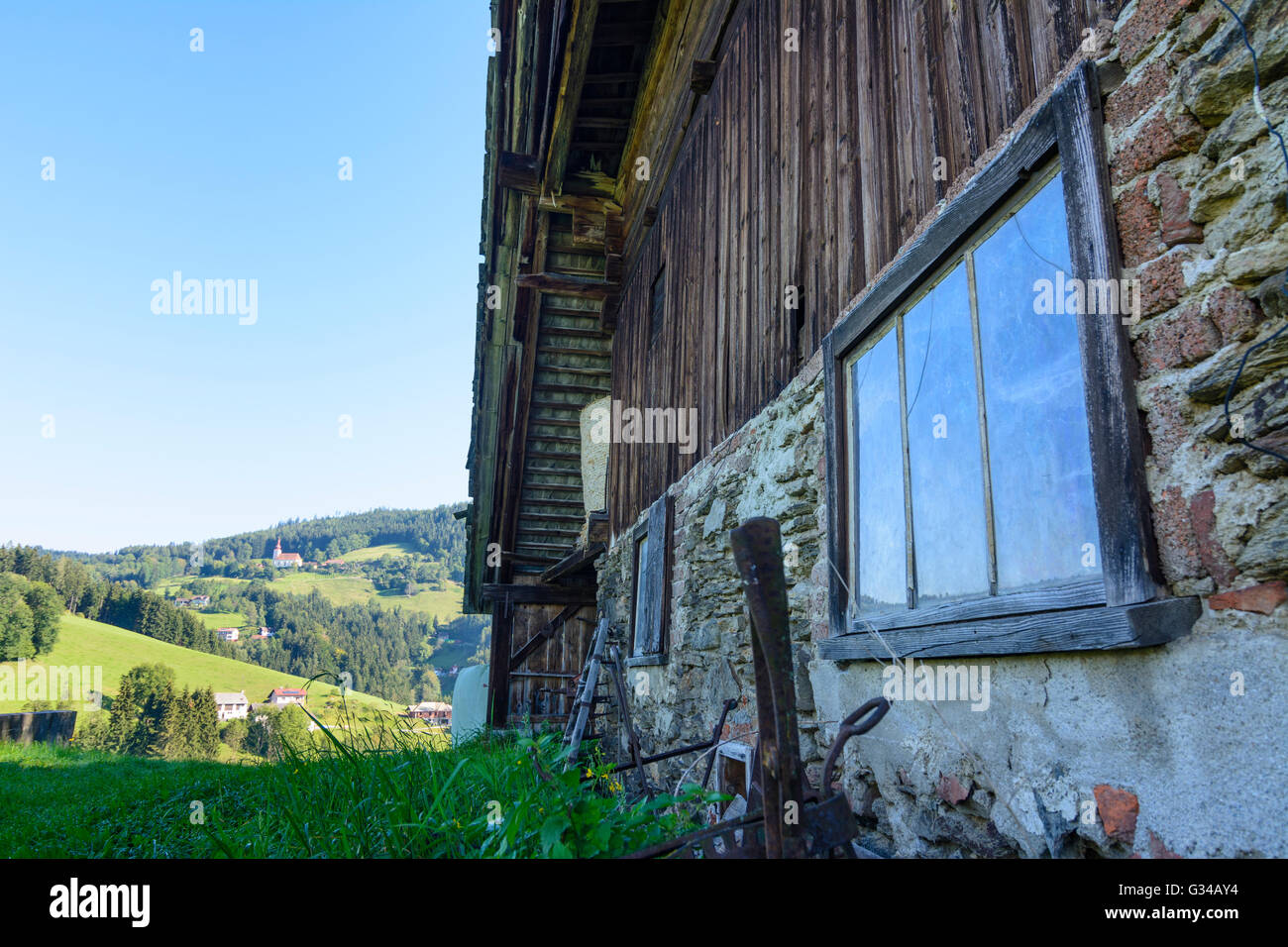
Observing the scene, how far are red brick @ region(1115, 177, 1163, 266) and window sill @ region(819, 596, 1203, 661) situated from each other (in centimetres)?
82

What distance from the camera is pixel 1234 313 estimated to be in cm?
157

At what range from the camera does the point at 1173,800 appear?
1.57 meters

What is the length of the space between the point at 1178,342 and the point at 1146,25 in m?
0.82

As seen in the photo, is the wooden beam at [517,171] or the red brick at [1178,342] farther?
the wooden beam at [517,171]

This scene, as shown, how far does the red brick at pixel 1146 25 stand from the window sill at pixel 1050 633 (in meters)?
1.35

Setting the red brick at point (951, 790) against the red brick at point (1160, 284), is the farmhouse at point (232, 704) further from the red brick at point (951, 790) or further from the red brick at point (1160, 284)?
the red brick at point (1160, 284)

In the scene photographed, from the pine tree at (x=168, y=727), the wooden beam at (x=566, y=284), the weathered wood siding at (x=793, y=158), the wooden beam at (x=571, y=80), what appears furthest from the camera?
the pine tree at (x=168, y=727)

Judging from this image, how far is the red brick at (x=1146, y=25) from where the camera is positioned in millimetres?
1760

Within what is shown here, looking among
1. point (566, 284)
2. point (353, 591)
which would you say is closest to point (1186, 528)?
point (566, 284)

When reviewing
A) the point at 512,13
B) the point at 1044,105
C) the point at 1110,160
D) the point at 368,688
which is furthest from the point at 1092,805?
the point at 368,688

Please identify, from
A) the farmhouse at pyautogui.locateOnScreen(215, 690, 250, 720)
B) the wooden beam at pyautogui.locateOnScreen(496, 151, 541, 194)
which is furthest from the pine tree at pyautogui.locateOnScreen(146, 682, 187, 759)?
the wooden beam at pyautogui.locateOnScreen(496, 151, 541, 194)

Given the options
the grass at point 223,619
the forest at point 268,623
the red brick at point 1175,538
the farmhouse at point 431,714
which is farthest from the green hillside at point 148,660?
the red brick at point 1175,538

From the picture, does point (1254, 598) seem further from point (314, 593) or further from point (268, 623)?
point (314, 593)

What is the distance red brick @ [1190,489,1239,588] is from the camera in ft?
4.99
